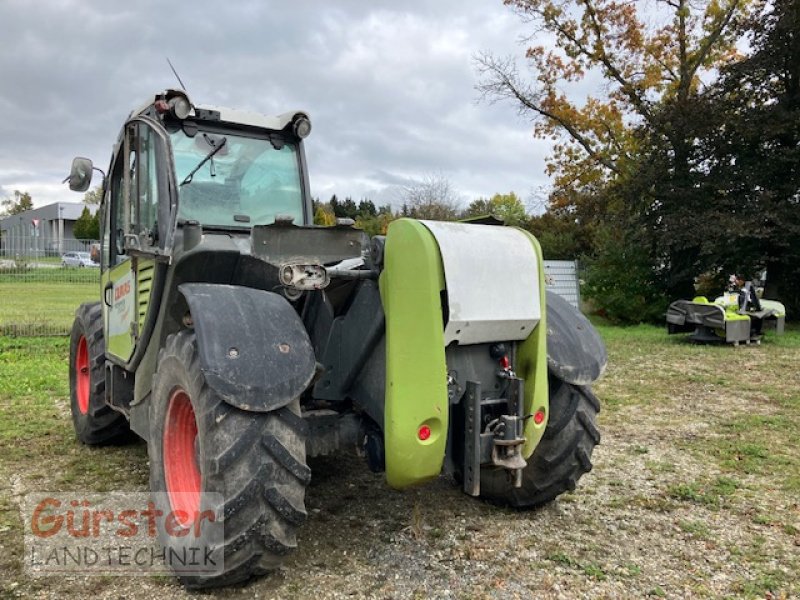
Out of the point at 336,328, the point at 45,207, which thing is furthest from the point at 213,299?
the point at 45,207

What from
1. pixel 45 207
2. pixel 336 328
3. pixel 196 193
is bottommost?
pixel 336 328

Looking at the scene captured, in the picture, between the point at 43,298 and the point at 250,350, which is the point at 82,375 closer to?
the point at 250,350

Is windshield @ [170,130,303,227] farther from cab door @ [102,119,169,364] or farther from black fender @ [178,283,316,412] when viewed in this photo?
black fender @ [178,283,316,412]

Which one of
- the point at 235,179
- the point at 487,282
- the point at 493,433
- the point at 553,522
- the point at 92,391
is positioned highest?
the point at 235,179

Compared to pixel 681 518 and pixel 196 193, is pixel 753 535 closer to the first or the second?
pixel 681 518

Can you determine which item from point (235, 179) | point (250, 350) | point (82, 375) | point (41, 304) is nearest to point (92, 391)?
point (82, 375)

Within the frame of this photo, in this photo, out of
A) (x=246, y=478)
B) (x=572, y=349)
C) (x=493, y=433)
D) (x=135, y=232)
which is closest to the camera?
(x=246, y=478)

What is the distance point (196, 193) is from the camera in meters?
4.30

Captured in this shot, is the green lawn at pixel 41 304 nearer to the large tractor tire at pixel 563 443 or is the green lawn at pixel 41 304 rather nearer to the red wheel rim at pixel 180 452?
the red wheel rim at pixel 180 452

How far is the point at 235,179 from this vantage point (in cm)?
455

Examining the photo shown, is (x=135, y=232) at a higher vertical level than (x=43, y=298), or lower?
higher

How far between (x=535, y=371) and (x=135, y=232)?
265 cm

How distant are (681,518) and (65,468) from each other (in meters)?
4.21

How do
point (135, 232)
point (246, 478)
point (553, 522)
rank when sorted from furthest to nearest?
point (135, 232) < point (553, 522) < point (246, 478)
